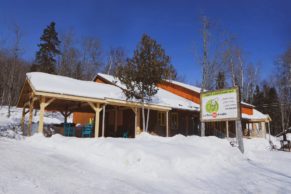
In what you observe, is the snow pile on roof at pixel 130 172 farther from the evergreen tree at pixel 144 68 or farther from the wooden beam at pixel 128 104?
the evergreen tree at pixel 144 68

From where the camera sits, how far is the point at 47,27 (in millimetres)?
38875

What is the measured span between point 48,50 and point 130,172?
34.3 metres

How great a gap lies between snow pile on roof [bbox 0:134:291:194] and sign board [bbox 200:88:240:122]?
10.8ft

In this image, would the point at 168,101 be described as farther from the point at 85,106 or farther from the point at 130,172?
the point at 130,172

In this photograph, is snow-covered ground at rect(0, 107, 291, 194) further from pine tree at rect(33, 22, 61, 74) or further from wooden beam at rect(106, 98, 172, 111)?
pine tree at rect(33, 22, 61, 74)

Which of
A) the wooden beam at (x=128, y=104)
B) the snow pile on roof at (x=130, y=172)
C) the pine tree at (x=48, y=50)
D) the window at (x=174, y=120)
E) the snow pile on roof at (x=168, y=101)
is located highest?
the pine tree at (x=48, y=50)

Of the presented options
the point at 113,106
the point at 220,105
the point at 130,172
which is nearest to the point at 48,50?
A: the point at 113,106

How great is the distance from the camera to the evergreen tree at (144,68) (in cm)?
1633

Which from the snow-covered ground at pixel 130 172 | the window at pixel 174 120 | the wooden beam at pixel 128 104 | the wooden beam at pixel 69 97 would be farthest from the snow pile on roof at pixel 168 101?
the snow-covered ground at pixel 130 172

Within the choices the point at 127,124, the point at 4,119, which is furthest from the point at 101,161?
the point at 4,119

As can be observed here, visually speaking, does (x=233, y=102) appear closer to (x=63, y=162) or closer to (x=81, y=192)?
(x=63, y=162)

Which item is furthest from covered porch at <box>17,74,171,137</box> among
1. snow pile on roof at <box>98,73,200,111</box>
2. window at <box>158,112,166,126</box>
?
window at <box>158,112,166,126</box>

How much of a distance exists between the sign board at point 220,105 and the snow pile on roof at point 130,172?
10.8 feet

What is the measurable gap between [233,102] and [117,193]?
9.65 metres
